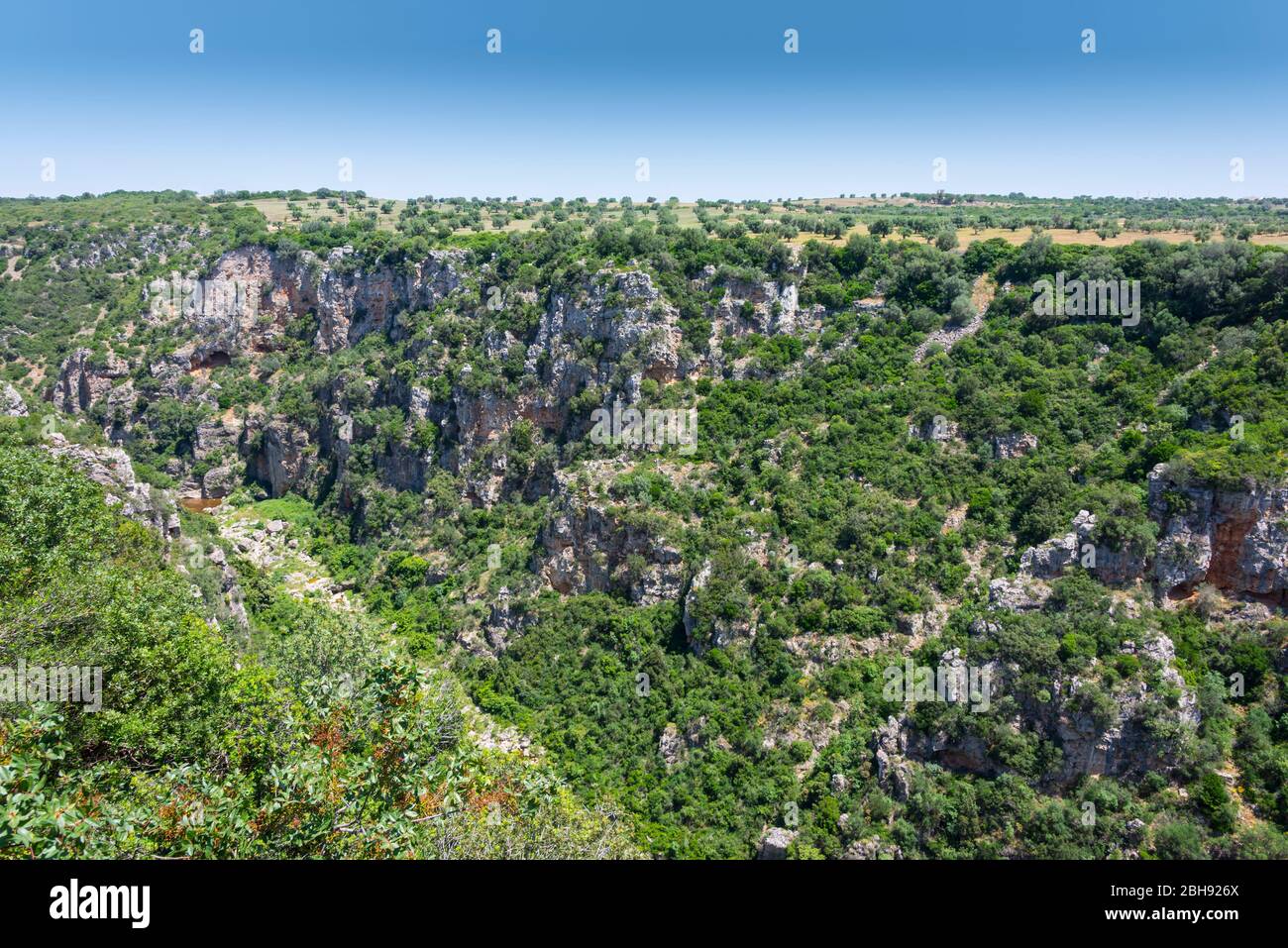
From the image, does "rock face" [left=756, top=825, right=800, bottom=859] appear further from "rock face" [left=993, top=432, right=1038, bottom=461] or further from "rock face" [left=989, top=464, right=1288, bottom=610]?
"rock face" [left=993, top=432, right=1038, bottom=461]

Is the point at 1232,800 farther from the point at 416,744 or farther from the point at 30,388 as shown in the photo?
the point at 30,388

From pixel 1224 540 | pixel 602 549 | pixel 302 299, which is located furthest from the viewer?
pixel 302 299

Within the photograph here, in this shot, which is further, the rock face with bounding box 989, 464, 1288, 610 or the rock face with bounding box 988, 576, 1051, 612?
the rock face with bounding box 988, 576, 1051, 612

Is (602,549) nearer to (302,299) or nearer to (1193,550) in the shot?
(1193,550)

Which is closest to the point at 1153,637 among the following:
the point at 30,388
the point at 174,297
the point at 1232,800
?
the point at 1232,800

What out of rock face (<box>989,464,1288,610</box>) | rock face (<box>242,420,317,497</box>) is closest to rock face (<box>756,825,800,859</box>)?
rock face (<box>989,464,1288,610</box>)

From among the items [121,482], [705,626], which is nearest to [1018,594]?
[705,626]
